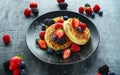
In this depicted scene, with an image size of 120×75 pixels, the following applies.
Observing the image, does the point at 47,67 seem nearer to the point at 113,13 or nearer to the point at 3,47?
the point at 3,47

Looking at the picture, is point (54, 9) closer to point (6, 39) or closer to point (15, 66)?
point (6, 39)

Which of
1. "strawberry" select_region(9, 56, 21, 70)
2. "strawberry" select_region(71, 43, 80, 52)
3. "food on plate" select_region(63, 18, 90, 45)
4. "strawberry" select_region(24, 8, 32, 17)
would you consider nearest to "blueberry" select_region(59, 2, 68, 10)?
"strawberry" select_region(24, 8, 32, 17)

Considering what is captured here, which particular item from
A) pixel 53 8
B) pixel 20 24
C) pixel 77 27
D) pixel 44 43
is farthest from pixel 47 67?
pixel 53 8

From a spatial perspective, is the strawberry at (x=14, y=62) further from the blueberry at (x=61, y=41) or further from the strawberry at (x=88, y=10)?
the strawberry at (x=88, y=10)

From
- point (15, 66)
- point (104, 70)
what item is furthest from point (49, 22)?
point (104, 70)

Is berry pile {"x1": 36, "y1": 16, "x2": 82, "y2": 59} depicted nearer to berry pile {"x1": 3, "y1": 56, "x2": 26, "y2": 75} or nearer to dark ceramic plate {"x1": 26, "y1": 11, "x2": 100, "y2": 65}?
dark ceramic plate {"x1": 26, "y1": 11, "x2": 100, "y2": 65}

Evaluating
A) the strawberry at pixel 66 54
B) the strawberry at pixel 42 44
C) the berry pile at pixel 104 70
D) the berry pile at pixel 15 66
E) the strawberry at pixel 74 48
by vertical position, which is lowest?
the berry pile at pixel 104 70

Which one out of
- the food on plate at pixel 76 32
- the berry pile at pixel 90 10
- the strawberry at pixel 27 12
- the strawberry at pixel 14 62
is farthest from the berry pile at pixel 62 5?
the strawberry at pixel 14 62
